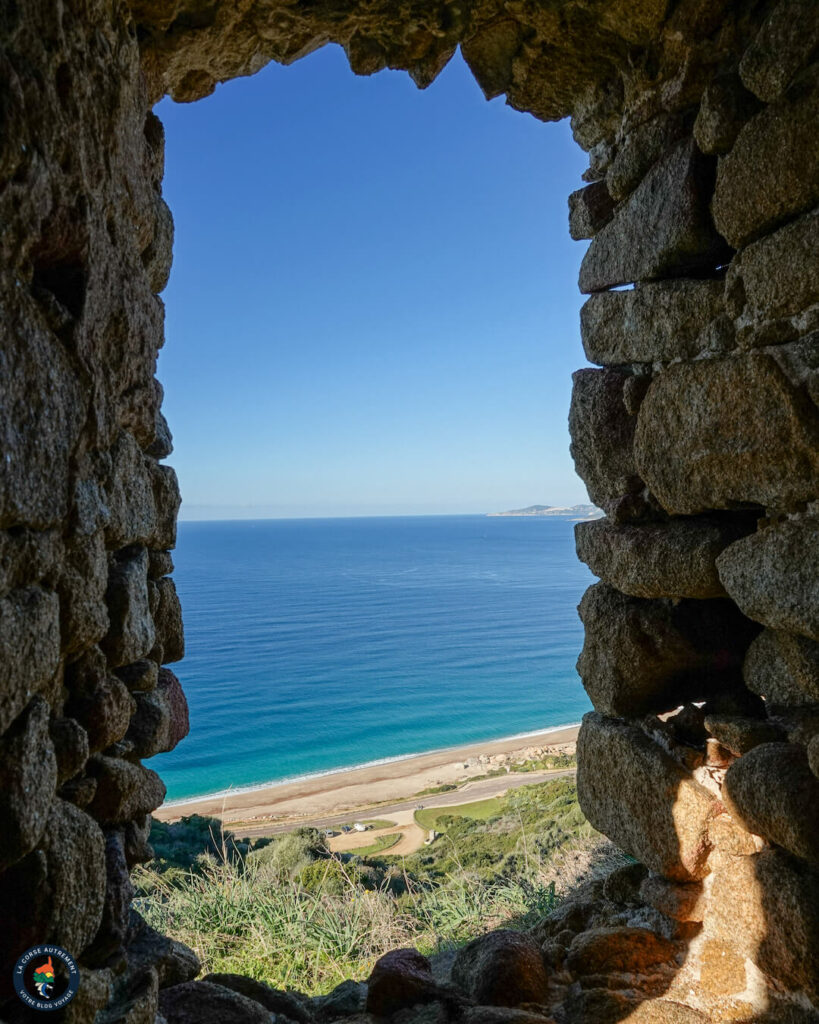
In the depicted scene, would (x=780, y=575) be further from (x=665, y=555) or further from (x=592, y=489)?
(x=592, y=489)

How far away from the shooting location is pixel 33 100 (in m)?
1.16

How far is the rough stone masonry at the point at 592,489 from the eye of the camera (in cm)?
125

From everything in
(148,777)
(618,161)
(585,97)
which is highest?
(585,97)

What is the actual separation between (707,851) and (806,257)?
5.22 feet

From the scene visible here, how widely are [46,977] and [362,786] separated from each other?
21.0m

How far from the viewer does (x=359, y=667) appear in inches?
1468

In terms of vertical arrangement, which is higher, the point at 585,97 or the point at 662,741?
the point at 585,97

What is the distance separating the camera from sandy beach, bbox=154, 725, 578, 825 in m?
18.8

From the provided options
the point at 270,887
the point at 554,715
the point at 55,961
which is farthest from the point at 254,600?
the point at 55,961

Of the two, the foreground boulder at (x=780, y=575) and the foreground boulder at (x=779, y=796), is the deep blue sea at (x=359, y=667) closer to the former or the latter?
the foreground boulder at (x=779, y=796)

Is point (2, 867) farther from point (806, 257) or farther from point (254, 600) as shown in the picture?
point (254, 600)

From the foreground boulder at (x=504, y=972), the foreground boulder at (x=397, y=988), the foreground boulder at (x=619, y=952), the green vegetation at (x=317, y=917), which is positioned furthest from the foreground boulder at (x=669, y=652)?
the green vegetation at (x=317, y=917)

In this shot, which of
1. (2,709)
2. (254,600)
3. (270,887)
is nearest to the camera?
(2,709)

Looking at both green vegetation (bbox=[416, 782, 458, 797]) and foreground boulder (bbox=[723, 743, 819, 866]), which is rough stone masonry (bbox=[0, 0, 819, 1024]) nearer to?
foreground boulder (bbox=[723, 743, 819, 866])
